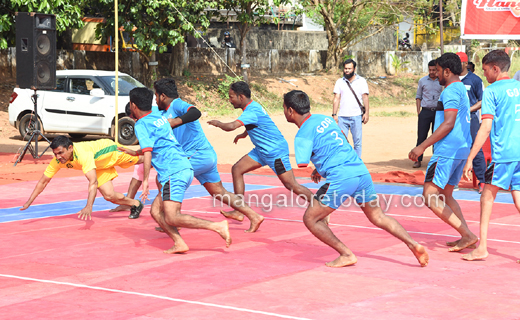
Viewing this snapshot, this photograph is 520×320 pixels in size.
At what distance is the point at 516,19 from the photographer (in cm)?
1133

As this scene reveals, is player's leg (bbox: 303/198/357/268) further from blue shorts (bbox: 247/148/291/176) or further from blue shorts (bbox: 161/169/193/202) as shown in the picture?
blue shorts (bbox: 247/148/291/176)

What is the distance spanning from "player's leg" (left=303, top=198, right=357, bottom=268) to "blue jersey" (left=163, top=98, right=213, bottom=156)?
2.06m

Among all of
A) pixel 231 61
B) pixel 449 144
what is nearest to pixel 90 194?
pixel 449 144

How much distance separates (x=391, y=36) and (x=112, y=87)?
27.1 meters

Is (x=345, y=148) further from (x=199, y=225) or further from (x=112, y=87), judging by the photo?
(x=112, y=87)

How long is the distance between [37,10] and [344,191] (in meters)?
17.1

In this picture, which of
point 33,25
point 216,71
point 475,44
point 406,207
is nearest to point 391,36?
point 475,44

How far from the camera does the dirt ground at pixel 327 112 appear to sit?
15.8m

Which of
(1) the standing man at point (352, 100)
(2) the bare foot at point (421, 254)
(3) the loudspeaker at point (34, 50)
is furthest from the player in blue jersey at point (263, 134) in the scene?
(3) the loudspeaker at point (34, 50)

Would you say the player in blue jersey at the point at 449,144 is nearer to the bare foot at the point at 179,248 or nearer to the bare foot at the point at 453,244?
the bare foot at the point at 453,244

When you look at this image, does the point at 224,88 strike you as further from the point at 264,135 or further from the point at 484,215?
the point at 484,215

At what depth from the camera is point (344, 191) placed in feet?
20.2

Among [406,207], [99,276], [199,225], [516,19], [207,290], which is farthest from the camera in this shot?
[516,19]

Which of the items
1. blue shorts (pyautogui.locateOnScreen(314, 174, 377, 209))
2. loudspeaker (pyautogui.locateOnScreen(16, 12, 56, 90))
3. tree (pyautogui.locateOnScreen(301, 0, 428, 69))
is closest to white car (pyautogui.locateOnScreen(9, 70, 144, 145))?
loudspeaker (pyautogui.locateOnScreen(16, 12, 56, 90))
